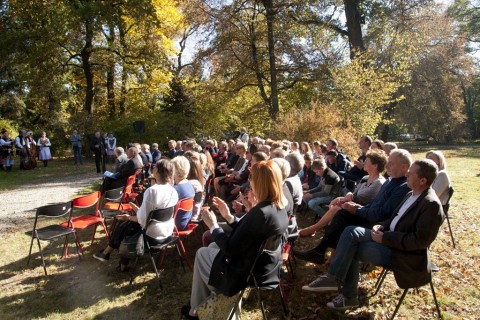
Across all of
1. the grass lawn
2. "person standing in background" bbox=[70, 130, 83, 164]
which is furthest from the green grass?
the grass lawn

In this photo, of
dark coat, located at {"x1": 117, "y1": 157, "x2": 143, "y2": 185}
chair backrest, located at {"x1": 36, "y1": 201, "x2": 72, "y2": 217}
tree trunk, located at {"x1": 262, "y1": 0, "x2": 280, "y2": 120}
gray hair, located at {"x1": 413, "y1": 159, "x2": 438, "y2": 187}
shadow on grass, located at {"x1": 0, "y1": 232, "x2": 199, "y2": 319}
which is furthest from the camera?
tree trunk, located at {"x1": 262, "y1": 0, "x2": 280, "y2": 120}

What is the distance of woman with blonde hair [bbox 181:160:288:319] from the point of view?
2.89 meters

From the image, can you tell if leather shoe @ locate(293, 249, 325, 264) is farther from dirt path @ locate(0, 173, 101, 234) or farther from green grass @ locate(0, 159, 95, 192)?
green grass @ locate(0, 159, 95, 192)

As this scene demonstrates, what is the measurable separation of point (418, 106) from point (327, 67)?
16.7 metres

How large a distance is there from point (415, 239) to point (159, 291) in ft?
9.54

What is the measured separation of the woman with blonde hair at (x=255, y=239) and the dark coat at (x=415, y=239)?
107 centimetres

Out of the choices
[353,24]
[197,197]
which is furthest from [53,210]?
[353,24]

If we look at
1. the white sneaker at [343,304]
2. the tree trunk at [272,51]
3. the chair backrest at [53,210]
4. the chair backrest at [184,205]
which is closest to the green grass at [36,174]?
the chair backrest at [53,210]

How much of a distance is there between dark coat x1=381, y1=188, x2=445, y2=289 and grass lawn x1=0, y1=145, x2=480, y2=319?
2.08ft

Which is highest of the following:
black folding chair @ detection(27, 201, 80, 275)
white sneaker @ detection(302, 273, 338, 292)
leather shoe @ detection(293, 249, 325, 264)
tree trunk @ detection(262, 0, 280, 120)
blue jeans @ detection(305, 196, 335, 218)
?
tree trunk @ detection(262, 0, 280, 120)

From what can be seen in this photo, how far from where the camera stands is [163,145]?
71.4ft

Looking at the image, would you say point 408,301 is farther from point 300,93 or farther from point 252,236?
point 300,93

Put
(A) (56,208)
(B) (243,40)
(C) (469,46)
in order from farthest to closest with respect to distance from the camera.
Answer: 1. (C) (469,46)
2. (B) (243,40)
3. (A) (56,208)

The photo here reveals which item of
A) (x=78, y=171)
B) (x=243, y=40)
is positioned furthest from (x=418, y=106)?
(x=78, y=171)
